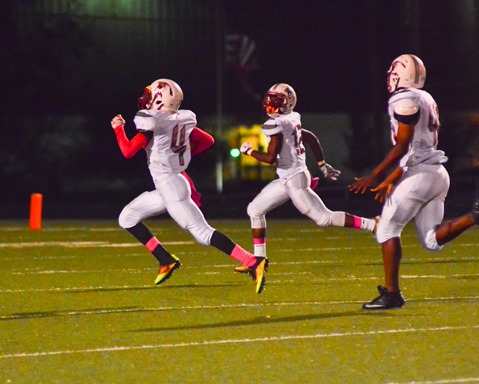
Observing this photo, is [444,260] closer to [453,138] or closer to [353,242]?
[353,242]

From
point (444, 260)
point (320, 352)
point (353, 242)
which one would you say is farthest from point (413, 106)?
point (353, 242)

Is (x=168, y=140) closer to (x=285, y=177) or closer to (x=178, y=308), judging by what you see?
(x=285, y=177)

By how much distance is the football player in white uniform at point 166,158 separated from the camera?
10.7m

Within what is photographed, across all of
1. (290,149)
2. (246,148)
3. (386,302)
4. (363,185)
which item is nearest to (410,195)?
(363,185)

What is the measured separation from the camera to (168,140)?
10.9 metres

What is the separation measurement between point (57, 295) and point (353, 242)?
6.44 metres

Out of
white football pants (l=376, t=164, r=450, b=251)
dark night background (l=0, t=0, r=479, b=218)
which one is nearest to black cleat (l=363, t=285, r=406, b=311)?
white football pants (l=376, t=164, r=450, b=251)

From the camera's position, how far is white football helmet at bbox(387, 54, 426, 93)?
30.1ft

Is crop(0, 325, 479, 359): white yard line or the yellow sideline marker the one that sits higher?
crop(0, 325, 479, 359): white yard line

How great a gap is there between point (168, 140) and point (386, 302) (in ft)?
8.06

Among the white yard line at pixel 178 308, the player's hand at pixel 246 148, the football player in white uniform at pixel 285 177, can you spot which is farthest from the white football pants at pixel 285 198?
the white yard line at pixel 178 308

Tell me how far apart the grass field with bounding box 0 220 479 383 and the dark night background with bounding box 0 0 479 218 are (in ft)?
58.6

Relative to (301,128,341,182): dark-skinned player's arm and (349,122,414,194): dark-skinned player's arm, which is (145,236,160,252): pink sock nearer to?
(301,128,341,182): dark-skinned player's arm

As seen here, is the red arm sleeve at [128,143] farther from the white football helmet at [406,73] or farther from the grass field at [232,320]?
the white football helmet at [406,73]
